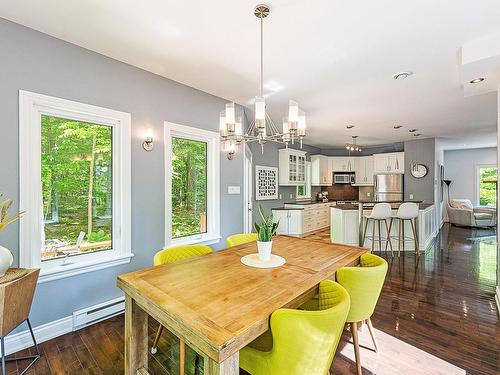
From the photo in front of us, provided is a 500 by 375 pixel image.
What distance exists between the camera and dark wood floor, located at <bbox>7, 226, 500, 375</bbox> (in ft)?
6.21

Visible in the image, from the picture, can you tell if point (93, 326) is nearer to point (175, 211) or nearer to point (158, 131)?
point (175, 211)

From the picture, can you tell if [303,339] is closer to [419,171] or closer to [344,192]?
[419,171]

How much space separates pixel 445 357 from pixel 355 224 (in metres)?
3.29

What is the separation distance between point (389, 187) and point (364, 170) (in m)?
1.01

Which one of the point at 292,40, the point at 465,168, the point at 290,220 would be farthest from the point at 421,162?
the point at 292,40

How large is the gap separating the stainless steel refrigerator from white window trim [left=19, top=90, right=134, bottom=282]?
714 centimetres

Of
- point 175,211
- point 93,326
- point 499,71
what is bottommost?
point 93,326

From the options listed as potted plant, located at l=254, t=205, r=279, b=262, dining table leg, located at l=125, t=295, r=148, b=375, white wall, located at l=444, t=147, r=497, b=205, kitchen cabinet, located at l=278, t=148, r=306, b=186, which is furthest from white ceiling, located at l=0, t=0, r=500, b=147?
white wall, located at l=444, t=147, r=497, b=205

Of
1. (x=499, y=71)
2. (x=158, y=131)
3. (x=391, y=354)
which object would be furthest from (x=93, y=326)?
(x=499, y=71)

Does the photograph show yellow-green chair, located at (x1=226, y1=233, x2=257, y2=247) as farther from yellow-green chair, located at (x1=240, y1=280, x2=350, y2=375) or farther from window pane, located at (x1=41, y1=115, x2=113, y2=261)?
yellow-green chair, located at (x1=240, y1=280, x2=350, y2=375)

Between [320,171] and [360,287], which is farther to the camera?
[320,171]

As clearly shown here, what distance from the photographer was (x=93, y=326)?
8.09ft

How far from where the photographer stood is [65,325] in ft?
7.64

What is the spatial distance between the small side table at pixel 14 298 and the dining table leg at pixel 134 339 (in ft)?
2.63
